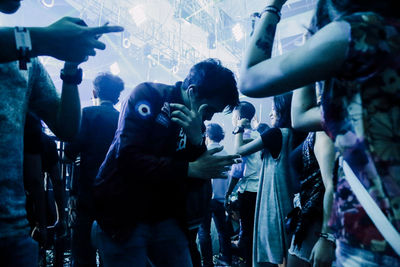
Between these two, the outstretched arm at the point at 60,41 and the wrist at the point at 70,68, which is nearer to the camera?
the outstretched arm at the point at 60,41

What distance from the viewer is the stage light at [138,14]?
13.0 metres

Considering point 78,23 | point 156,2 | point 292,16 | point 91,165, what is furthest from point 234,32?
point 78,23

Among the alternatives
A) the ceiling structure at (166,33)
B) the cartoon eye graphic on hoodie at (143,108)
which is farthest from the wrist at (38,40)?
the ceiling structure at (166,33)

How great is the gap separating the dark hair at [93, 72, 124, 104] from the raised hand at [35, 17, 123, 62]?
1.95 meters

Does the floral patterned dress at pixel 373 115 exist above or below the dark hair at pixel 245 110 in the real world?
below

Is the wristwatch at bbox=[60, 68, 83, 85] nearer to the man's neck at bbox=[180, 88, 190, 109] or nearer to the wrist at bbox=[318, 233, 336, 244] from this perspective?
the man's neck at bbox=[180, 88, 190, 109]

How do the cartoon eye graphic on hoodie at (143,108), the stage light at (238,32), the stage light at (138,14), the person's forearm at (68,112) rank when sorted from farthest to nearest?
the stage light at (238,32) → the stage light at (138,14) → the cartoon eye graphic on hoodie at (143,108) → the person's forearm at (68,112)

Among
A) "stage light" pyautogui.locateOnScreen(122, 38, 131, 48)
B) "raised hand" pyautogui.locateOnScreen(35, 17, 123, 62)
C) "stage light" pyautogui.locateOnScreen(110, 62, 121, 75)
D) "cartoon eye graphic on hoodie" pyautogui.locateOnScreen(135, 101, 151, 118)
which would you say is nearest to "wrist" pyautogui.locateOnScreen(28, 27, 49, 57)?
"raised hand" pyautogui.locateOnScreen(35, 17, 123, 62)

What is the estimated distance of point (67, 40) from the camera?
3.31 ft

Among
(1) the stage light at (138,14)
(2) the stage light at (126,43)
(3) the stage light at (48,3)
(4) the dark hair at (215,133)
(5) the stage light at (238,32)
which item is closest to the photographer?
(4) the dark hair at (215,133)

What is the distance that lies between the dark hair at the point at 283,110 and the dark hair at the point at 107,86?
1691 millimetres

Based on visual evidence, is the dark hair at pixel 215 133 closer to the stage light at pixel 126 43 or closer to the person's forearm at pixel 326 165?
the person's forearm at pixel 326 165

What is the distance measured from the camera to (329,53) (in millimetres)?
672

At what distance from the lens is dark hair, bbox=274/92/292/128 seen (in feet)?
8.41
